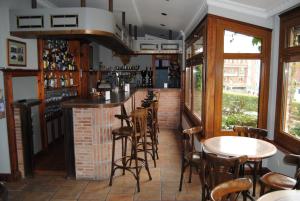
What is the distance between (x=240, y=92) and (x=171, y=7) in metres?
2.12

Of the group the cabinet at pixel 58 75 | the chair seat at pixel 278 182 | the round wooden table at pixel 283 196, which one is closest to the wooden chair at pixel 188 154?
the chair seat at pixel 278 182

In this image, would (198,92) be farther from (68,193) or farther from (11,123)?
(11,123)

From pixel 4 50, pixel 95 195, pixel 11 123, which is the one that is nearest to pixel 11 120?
pixel 11 123

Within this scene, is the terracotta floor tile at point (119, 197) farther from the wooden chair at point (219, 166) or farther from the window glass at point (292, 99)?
the window glass at point (292, 99)

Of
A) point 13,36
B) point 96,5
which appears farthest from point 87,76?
point 13,36

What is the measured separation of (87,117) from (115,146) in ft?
2.20

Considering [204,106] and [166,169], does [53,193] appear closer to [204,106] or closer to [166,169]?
[166,169]

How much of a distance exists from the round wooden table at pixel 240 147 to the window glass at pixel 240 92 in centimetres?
93

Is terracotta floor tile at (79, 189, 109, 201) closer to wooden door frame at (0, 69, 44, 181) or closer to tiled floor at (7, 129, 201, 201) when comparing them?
tiled floor at (7, 129, 201, 201)

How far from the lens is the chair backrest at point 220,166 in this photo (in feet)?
7.76

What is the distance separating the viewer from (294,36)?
360 centimetres

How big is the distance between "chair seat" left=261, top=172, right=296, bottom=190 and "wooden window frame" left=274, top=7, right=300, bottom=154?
76 cm

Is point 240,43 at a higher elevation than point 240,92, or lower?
higher

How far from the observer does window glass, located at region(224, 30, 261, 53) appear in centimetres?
406
